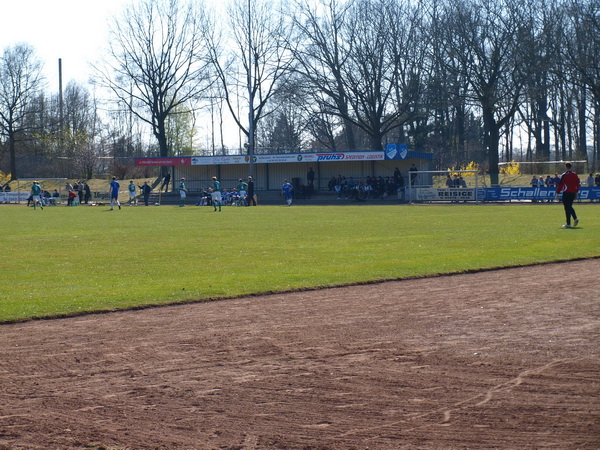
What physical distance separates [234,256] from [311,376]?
920 cm

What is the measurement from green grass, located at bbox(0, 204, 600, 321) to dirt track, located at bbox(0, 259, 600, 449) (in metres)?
1.53

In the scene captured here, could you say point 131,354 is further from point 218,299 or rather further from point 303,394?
point 218,299

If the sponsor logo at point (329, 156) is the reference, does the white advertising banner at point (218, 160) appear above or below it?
above

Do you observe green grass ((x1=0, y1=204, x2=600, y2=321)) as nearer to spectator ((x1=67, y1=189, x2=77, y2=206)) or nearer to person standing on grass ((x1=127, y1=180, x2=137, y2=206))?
person standing on grass ((x1=127, y1=180, x2=137, y2=206))

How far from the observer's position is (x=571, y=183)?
818 inches

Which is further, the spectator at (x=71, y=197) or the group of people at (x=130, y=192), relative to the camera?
the spectator at (x=71, y=197)

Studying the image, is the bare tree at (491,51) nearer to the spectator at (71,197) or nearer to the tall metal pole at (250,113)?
the tall metal pole at (250,113)

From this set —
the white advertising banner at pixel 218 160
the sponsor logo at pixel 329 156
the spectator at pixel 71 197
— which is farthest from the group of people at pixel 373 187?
the spectator at pixel 71 197

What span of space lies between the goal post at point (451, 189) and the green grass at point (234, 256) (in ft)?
69.1

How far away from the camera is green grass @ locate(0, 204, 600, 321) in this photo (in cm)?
1066

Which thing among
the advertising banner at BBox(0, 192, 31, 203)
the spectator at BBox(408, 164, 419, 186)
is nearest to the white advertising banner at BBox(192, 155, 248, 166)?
the spectator at BBox(408, 164, 419, 186)

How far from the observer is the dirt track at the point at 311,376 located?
483cm

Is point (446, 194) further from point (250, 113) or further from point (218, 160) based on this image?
point (218, 160)

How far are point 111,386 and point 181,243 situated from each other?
12549 millimetres
